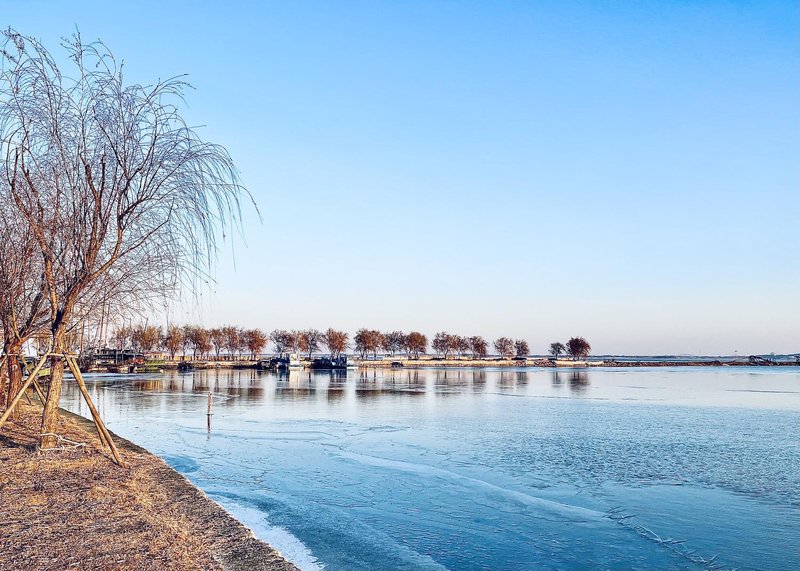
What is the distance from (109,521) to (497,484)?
9.91 metres

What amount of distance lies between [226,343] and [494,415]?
128 m

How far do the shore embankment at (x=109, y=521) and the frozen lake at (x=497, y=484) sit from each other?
1.44 m

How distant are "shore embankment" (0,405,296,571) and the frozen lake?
1.44 meters

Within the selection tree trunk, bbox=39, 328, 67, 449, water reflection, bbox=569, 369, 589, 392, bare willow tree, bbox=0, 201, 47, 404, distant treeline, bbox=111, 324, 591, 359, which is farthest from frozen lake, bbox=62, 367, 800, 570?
distant treeline, bbox=111, 324, 591, 359

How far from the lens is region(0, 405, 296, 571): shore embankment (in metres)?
7.16

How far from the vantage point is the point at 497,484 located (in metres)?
15.7

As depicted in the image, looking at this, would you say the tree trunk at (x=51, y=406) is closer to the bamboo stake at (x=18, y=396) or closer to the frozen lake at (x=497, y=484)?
the bamboo stake at (x=18, y=396)

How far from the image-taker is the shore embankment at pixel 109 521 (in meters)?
7.16

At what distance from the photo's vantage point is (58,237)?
12.5 m

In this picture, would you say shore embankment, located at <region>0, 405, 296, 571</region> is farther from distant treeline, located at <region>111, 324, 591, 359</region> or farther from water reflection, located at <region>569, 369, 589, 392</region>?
distant treeline, located at <region>111, 324, 591, 359</region>

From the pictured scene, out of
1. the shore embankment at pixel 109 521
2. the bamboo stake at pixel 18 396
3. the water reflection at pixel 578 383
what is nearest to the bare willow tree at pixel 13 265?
the bamboo stake at pixel 18 396

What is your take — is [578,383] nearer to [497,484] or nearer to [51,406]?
[497,484]

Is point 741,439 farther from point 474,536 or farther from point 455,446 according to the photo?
point 474,536

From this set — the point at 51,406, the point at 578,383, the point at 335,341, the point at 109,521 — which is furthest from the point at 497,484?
the point at 335,341
